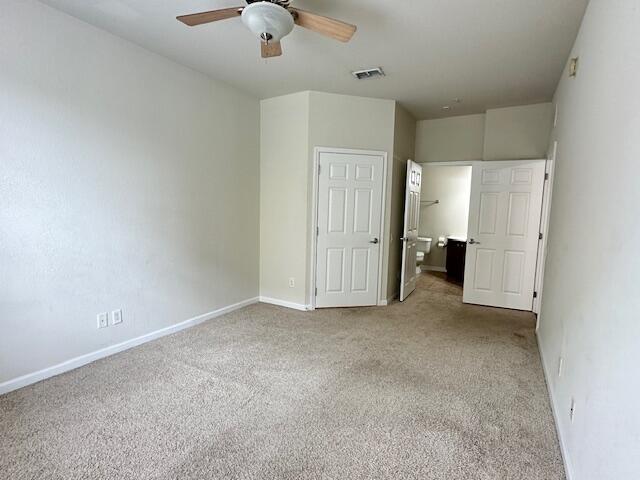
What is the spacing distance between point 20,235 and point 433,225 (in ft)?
22.0

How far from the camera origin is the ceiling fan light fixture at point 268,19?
192cm

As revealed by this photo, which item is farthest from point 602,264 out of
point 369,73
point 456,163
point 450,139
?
point 450,139

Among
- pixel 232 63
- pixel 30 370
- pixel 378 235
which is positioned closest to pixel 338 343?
pixel 378 235

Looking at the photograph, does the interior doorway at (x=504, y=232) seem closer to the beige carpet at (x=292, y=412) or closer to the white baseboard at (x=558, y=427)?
the beige carpet at (x=292, y=412)

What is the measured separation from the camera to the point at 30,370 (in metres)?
2.39

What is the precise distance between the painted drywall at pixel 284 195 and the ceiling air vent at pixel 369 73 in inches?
29.9

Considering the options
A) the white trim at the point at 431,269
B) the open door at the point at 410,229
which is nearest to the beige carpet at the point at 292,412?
the open door at the point at 410,229

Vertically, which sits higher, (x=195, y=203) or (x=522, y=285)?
(x=195, y=203)

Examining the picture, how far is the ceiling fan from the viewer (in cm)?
193

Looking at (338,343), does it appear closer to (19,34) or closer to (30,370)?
(30,370)

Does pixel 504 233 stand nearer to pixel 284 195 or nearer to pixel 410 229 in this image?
pixel 410 229

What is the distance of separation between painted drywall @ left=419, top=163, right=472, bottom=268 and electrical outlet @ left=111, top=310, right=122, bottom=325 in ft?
19.4

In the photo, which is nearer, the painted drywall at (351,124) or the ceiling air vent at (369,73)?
the ceiling air vent at (369,73)

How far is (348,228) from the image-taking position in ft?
14.0
